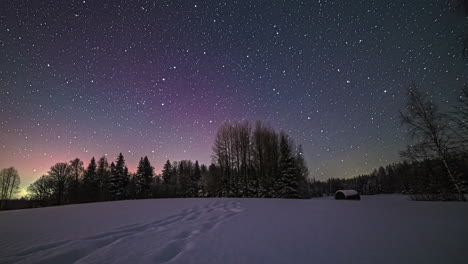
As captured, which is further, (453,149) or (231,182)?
(231,182)

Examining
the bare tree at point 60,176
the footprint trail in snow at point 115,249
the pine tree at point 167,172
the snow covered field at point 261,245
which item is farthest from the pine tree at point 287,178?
the pine tree at point 167,172

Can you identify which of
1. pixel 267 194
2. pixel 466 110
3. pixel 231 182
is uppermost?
pixel 466 110

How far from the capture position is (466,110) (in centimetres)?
769

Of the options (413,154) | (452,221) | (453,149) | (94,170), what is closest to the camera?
(452,221)

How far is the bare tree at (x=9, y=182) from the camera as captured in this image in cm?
3681

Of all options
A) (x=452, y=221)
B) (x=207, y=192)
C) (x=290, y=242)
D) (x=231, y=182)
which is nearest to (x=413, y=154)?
(x=452, y=221)

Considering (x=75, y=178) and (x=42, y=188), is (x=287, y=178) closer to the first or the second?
(x=75, y=178)

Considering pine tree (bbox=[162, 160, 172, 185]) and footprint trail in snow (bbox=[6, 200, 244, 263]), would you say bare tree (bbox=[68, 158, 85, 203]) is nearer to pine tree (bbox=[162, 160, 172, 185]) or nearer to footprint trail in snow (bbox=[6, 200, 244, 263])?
pine tree (bbox=[162, 160, 172, 185])

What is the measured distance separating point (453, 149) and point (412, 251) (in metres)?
11.7

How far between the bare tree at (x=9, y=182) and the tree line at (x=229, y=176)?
15.2 feet

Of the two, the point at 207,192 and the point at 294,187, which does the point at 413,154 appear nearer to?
the point at 294,187

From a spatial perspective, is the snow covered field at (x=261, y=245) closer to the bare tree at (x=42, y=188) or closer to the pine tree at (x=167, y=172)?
the bare tree at (x=42, y=188)

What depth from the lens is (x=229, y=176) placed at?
85.7ft

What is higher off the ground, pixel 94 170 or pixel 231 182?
pixel 94 170
